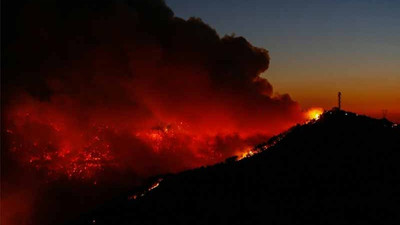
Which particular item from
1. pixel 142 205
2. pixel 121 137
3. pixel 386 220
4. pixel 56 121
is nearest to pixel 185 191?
pixel 142 205

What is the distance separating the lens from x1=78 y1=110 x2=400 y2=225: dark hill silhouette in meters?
35.0

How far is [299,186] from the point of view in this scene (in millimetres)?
38688

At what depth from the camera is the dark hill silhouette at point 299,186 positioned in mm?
35000

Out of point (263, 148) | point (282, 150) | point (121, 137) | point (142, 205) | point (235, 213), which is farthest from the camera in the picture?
point (121, 137)

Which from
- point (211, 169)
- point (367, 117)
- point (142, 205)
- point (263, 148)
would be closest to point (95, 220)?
point (142, 205)

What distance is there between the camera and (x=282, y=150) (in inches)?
1811

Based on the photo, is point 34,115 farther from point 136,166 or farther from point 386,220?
point 386,220

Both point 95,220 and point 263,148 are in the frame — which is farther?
point 263,148

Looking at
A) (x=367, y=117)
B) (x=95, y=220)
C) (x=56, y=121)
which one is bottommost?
(x=95, y=220)

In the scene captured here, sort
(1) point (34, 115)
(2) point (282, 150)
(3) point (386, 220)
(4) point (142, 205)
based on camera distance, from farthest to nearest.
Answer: (1) point (34, 115) < (2) point (282, 150) < (4) point (142, 205) < (3) point (386, 220)

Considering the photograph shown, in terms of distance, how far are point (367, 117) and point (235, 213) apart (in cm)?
2074

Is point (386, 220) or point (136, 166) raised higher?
point (136, 166)

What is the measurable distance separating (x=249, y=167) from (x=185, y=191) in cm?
599

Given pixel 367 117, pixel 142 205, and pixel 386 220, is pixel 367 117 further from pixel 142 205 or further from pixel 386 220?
pixel 142 205
